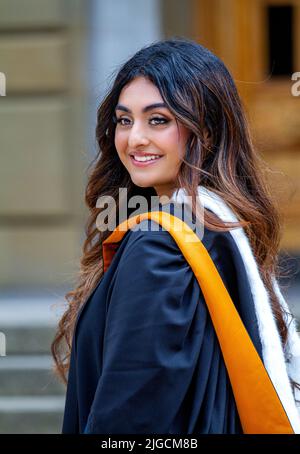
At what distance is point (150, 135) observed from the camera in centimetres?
248

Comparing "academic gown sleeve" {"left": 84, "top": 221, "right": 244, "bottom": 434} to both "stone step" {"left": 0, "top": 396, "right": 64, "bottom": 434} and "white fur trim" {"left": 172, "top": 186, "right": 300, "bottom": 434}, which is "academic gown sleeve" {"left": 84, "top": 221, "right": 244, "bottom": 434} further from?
"stone step" {"left": 0, "top": 396, "right": 64, "bottom": 434}

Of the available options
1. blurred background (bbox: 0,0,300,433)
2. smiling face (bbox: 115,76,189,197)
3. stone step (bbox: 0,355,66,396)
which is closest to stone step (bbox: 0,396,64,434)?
stone step (bbox: 0,355,66,396)

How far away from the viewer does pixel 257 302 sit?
239cm

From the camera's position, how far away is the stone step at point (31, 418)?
5.43 metres

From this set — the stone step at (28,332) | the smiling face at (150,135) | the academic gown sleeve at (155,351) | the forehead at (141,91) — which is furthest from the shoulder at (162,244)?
the stone step at (28,332)

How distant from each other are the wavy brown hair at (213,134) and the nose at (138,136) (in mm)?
113

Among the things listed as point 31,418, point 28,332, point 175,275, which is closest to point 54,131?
point 28,332

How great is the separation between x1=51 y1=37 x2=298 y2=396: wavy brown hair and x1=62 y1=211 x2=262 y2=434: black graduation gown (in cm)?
16

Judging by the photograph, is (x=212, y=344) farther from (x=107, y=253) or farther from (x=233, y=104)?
(x=233, y=104)

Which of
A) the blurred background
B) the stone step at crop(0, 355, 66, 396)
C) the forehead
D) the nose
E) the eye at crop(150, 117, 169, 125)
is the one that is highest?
the forehead

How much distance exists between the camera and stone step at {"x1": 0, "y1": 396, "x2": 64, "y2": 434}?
5.43 meters

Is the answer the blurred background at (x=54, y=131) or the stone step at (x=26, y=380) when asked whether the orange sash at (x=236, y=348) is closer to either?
the stone step at (x=26, y=380)
